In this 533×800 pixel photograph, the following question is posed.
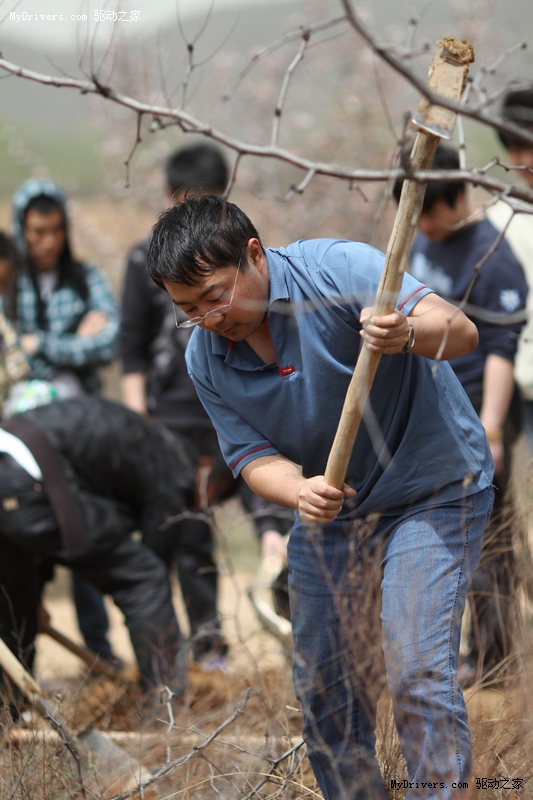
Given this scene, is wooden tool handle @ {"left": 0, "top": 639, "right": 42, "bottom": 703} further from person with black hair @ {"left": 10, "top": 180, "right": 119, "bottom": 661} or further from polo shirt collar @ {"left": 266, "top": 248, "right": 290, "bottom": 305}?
polo shirt collar @ {"left": 266, "top": 248, "right": 290, "bottom": 305}

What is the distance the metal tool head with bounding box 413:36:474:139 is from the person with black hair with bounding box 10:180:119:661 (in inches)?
108

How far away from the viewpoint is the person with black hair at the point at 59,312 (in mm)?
3932

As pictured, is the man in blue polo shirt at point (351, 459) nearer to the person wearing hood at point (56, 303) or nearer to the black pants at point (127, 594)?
the black pants at point (127, 594)

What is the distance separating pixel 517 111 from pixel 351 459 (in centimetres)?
202

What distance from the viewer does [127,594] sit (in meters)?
3.02

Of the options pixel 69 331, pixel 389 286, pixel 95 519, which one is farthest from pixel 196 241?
pixel 69 331

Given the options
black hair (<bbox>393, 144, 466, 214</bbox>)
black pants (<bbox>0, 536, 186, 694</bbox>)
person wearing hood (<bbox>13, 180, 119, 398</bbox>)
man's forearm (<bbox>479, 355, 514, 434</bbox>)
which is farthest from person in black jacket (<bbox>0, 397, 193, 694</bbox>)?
black hair (<bbox>393, 144, 466, 214</bbox>)

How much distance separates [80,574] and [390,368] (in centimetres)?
171

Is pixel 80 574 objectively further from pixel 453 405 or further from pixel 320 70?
pixel 320 70

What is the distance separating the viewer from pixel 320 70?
8.79m

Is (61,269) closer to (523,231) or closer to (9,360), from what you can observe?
(9,360)

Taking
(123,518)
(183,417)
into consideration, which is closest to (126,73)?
(183,417)

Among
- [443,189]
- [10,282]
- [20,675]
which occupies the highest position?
[443,189]

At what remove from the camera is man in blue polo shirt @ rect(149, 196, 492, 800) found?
169 cm
